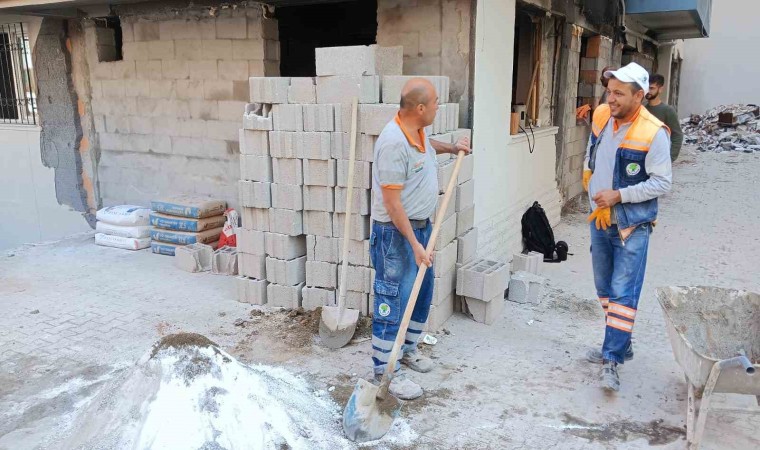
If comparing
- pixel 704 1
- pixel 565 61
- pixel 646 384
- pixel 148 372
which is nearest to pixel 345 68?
pixel 148 372

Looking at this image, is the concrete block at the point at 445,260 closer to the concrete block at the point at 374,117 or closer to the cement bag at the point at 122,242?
the concrete block at the point at 374,117

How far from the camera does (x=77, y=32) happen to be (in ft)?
26.7

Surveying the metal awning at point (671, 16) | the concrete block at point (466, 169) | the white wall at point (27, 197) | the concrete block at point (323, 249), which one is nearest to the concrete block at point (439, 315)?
the concrete block at point (323, 249)

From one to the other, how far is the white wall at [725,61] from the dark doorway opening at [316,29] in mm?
20543

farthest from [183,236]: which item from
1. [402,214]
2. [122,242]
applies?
[402,214]

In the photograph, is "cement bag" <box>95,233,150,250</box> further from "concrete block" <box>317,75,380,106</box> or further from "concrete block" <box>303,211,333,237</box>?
"concrete block" <box>317,75,380,106</box>

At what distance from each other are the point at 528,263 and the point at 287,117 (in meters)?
3.07

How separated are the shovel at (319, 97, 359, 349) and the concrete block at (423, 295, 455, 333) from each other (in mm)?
605

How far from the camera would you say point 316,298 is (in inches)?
205

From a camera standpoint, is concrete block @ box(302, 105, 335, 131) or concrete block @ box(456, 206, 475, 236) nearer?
concrete block @ box(302, 105, 335, 131)

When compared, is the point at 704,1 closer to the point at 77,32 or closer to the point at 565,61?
the point at 565,61

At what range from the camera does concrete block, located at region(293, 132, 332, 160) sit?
15.9 ft

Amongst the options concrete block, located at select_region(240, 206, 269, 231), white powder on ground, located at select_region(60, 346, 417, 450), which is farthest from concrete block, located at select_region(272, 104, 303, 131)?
white powder on ground, located at select_region(60, 346, 417, 450)

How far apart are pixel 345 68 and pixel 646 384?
127 inches
